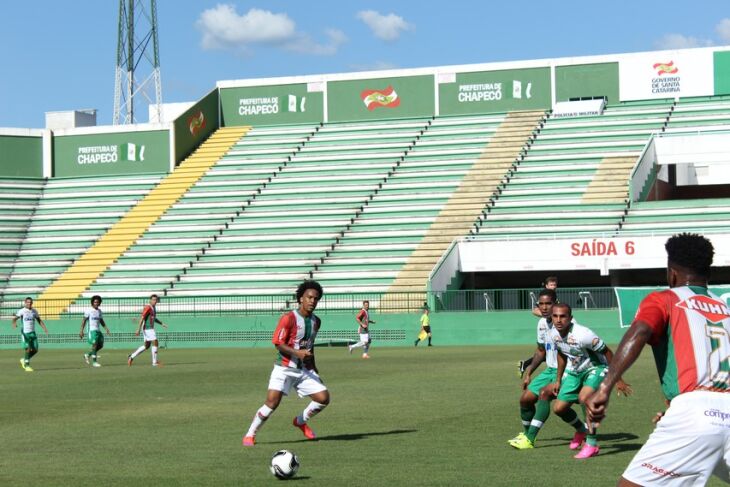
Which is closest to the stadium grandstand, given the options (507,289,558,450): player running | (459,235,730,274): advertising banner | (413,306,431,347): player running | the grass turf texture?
(459,235,730,274): advertising banner

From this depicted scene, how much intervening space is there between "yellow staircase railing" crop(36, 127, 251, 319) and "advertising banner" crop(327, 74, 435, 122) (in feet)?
19.4

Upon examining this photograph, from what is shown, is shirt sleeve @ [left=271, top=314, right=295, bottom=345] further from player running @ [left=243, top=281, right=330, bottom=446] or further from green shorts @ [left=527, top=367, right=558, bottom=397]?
green shorts @ [left=527, top=367, right=558, bottom=397]

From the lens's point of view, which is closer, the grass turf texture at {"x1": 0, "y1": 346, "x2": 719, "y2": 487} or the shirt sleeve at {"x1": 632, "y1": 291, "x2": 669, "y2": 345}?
the shirt sleeve at {"x1": 632, "y1": 291, "x2": 669, "y2": 345}

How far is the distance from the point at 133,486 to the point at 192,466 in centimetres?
128

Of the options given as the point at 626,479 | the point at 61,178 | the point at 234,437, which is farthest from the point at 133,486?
the point at 61,178

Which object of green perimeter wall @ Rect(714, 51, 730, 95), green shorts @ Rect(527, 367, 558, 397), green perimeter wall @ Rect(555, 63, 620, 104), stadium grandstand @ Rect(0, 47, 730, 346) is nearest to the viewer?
green shorts @ Rect(527, 367, 558, 397)

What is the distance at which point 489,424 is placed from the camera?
53.2 ft

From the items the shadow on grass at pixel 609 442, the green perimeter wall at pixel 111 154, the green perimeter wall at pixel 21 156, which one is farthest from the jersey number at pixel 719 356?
the green perimeter wall at pixel 21 156

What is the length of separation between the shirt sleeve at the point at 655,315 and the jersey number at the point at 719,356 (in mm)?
279

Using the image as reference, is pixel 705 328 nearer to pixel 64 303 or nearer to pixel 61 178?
pixel 64 303

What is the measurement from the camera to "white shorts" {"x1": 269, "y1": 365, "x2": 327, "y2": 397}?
1471cm

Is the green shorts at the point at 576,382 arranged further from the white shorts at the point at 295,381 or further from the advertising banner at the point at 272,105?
the advertising banner at the point at 272,105

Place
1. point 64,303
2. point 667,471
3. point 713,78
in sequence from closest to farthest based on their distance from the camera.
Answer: point 667,471
point 64,303
point 713,78

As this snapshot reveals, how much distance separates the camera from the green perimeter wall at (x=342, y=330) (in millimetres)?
44562
